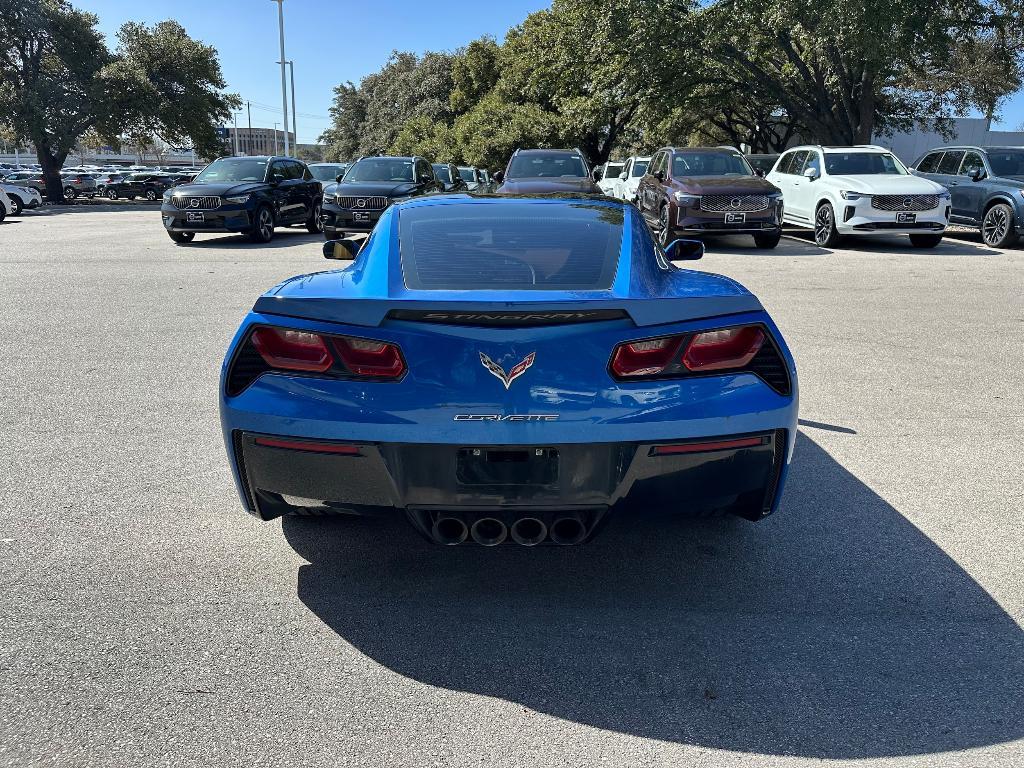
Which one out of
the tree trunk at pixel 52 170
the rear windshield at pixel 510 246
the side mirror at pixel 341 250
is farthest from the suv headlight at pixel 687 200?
the tree trunk at pixel 52 170

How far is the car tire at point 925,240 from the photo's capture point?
49.2ft

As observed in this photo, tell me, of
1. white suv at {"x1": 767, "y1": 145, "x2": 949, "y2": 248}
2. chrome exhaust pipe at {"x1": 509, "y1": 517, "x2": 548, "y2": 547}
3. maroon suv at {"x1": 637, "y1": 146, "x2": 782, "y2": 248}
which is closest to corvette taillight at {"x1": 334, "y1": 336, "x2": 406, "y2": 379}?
chrome exhaust pipe at {"x1": 509, "y1": 517, "x2": 548, "y2": 547}

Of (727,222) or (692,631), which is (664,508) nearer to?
(692,631)

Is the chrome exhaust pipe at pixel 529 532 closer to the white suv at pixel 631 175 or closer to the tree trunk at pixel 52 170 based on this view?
the white suv at pixel 631 175

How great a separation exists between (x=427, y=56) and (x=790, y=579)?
70.7 metres

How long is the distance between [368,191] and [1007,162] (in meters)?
12.0

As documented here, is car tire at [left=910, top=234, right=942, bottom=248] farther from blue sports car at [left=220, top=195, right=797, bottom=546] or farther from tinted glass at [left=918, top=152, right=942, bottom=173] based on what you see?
blue sports car at [left=220, top=195, right=797, bottom=546]

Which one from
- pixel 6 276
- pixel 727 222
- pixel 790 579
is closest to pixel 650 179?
pixel 727 222

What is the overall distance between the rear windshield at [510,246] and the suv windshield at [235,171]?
13632 mm

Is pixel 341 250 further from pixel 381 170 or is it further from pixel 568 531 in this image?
pixel 381 170

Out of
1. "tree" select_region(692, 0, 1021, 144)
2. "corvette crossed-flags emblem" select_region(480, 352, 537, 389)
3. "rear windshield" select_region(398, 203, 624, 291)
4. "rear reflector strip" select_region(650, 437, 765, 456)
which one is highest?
"tree" select_region(692, 0, 1021, 144)

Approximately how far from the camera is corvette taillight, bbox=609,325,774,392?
8.90 feet

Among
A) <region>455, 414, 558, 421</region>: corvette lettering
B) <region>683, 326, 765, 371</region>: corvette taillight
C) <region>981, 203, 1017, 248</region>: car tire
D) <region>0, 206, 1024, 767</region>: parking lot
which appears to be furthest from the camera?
<region>981, 203, 1017, 248</region>: car tire

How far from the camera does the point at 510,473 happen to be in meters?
2.69
